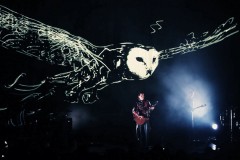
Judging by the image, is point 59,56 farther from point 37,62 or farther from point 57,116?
point 57,116

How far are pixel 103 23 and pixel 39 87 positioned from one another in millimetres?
2502

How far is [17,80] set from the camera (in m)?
8.32

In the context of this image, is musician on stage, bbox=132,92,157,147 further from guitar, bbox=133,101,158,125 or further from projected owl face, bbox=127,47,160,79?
projected owl face, bbox=127,47,160,79

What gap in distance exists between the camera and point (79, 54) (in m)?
8.94

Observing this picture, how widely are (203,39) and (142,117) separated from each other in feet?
10.2

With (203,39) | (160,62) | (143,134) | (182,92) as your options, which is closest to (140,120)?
(143,134)

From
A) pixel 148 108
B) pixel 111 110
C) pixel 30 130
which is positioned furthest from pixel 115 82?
pixel 30 130

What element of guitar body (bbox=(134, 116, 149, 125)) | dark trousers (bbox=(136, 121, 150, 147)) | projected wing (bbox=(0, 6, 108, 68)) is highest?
projected wing (bbox=(0, 6, 108, 68))

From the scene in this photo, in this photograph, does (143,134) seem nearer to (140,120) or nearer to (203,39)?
(140,120)

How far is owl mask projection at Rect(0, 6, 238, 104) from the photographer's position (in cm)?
830

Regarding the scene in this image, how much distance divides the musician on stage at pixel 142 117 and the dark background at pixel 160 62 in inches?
16.8

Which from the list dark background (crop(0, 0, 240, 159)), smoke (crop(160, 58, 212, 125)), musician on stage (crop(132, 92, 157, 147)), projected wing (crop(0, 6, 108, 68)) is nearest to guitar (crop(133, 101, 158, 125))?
musician on stage (crop(132, 92, 157, 147))

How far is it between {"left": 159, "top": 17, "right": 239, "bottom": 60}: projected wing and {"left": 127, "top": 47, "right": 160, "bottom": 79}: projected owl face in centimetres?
25

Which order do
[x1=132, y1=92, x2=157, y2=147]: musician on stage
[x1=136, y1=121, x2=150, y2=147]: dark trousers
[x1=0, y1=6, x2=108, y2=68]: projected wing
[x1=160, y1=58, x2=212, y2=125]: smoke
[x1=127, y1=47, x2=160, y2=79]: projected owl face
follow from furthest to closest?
[x1=160, y1=58, x2=212, y2=125]: smoke → [x1=127, y1=47, x2=160, y2=79]: projected owl face → [x1=136, y1=121, x2=150, y2=147]: dark trousers → [x1=132, y1=92, x2=157, y2=147]: musician on stage → [x1=0, y1=6, x2=108, y2=68]: projected wing
